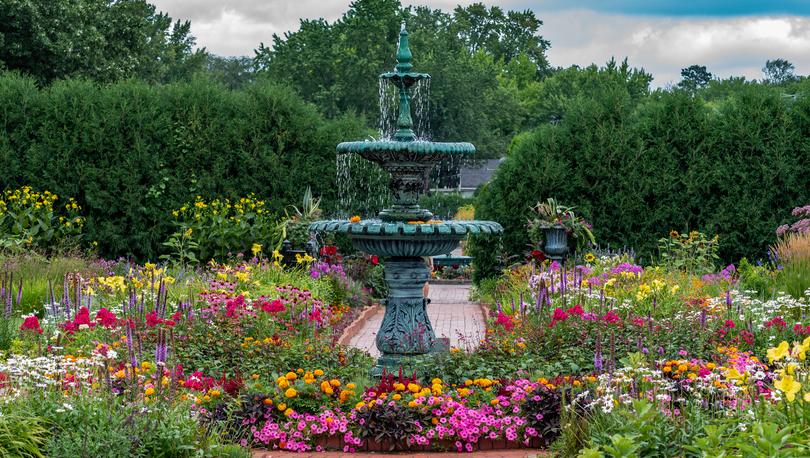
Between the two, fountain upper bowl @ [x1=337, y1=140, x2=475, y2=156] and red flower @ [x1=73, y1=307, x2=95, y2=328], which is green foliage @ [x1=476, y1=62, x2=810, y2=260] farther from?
red flower @ [x1=73, y1=307, x2=95, y2=328]

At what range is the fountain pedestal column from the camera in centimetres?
786

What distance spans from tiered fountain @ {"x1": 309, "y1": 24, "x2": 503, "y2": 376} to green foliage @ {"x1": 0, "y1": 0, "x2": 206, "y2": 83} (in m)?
13.2

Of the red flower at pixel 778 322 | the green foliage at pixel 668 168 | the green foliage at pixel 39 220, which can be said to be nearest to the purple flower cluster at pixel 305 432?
the red flower at pixel 778 322

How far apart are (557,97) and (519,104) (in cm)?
203

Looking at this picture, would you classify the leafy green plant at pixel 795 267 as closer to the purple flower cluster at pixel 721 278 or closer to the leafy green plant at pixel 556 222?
the purple flower cluster at pixel 721 278

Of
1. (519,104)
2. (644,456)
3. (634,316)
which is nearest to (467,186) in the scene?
(519,104)

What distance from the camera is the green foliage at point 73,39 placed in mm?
21547

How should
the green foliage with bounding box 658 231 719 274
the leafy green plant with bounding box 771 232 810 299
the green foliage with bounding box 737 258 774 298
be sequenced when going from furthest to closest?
1. the green foliage with bounding box 658 231 719 274
2. the green foliage with bounding box 737 258 774 298
3. the leafy green plant with bounding box 771 232 810 299

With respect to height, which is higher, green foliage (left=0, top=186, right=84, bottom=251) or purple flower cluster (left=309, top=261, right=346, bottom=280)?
green foliage (left=0, top=186, right=84, bottom=251)

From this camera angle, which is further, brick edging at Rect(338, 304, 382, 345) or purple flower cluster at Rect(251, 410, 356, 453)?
brick edging at Rect(338, 304, 382, 345)

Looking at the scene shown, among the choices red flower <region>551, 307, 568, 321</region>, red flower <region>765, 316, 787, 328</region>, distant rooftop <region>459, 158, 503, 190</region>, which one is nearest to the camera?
red flower <region>765, 316, 787, 328</region>

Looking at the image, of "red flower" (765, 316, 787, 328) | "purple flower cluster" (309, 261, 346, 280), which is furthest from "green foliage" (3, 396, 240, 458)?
"purple flower cluster" (309, 261, 346, 280)

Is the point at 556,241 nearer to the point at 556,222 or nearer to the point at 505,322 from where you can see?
the point at 556,222

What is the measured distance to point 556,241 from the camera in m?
13.1
